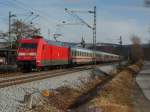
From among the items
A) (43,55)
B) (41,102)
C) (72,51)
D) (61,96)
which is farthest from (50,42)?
(41,102)

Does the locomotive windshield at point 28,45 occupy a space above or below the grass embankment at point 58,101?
above

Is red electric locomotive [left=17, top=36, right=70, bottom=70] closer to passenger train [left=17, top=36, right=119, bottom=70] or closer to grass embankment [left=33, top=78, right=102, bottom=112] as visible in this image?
passenger train [left=17, top=36, right=119, bottom=70]

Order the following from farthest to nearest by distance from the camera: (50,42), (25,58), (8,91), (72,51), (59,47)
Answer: (72,51) → (59,47) → (50,42) → (25,58) → (8,91)

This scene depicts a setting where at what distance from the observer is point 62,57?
53062mm

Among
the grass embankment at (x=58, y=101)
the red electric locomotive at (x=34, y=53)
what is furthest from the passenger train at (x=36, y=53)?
the grass embankment at (x=58, y=101)

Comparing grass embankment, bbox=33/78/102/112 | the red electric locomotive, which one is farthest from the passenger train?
grass embankment, bbox=33/78/102/112

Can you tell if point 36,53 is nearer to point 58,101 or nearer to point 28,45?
point 28,45

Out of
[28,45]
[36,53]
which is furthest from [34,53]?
[28,45]

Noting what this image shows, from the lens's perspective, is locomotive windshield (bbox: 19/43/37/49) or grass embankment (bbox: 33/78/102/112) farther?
locomotive windshield (bbox: 19/43/37/49)

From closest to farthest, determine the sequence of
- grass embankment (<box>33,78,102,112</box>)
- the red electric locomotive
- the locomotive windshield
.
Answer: grass embankment (<box>33,78,102,112</box>) → the red electric locomotive → the locomotive windshield

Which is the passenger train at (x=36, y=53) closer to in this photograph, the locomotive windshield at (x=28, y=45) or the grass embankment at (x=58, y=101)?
the locomotive windshield at (x=28, y=45)

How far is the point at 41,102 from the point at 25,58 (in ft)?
82.2

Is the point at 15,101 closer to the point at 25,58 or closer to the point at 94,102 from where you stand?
the point at 94,102

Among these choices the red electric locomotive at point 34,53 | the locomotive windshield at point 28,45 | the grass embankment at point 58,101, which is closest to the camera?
the grass embankment at point 58,101
